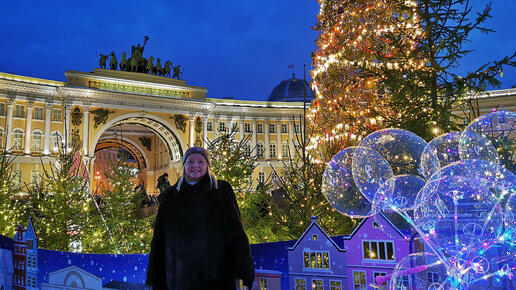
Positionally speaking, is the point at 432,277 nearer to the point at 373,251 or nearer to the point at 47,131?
the point at 373,251

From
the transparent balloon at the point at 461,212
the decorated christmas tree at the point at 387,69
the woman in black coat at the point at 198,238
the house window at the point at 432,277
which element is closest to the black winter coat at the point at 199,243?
the woman in black coat at the point at 198,238

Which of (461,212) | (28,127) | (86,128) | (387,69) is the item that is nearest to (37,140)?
(28,127)

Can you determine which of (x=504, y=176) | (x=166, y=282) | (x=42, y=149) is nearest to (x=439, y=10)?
(x=504, y=176)

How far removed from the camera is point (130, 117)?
33.5 metres

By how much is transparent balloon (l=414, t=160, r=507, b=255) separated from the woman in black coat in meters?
1.40

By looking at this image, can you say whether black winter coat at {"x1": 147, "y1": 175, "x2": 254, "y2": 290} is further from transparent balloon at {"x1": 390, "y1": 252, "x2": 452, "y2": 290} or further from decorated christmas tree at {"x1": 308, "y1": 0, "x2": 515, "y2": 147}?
decorated christmas tree at {"x1": 308, "y1": 0, "x2": 515, "y2": 147}

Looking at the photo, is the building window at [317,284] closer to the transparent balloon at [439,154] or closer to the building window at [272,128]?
the transparent balloon at [439,154]

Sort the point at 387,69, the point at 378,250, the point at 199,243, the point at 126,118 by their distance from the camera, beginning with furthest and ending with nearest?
the point at 126,118 → the point at 387,69 → the point at 199,243 → the point at 378,250

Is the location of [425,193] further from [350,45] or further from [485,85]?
[350,45]

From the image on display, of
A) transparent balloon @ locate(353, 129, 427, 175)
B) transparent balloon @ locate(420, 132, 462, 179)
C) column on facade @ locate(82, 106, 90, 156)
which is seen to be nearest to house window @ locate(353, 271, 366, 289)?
transparent balloon @ locate(420, 132, 462, 179)

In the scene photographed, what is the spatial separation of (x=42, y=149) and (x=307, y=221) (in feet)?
101

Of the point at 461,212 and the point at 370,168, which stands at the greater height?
the point at 370,168

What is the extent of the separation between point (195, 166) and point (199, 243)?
632 millimetres

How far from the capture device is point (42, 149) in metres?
31.1
